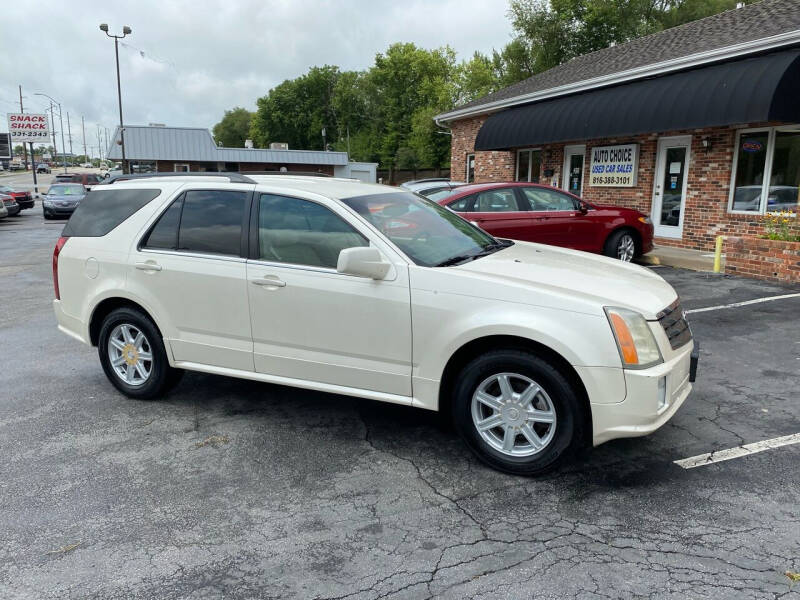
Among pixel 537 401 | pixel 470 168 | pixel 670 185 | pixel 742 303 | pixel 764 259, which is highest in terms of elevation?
pixel 470 168

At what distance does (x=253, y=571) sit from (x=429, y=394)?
145 centimetres

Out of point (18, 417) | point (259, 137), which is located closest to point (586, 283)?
point (18, 417)

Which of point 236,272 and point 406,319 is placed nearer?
point 406,319

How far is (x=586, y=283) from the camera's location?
12.3 ft

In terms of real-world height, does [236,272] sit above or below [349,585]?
above

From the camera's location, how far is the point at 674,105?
12.5 metres

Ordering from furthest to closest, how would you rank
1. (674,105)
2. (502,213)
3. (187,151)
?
(187,151), (674,105), (502,213)

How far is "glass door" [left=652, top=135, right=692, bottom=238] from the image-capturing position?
45.8 feet

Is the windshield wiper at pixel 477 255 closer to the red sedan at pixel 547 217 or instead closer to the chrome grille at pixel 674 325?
the chrome grille at pixel 674 325

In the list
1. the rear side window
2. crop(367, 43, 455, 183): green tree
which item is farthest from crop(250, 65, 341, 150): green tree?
the rear side window

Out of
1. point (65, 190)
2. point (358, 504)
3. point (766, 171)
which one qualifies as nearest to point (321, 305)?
point (358, 504)

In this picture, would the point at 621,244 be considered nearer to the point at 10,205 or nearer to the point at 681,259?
the point at 681,259

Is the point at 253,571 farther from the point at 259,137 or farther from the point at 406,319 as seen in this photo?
the point at 259,137

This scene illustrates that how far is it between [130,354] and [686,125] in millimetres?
11239
